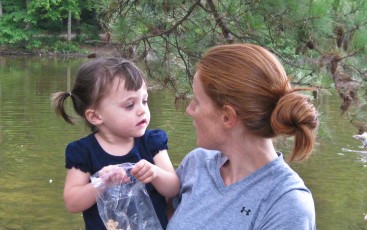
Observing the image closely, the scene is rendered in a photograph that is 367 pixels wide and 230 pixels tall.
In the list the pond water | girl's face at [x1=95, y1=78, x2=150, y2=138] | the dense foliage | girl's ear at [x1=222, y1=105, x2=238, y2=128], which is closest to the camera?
girl's ear at [x1=222, y1=105, x2=238, y2=128]

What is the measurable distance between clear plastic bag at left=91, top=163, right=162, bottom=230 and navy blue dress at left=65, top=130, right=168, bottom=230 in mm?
48

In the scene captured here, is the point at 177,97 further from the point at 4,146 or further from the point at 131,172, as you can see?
the point at 4,146

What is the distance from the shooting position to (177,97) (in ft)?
14.3

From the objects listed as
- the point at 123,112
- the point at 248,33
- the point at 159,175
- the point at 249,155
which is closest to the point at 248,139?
the point at 249,155

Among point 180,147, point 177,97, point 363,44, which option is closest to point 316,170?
point 180,147

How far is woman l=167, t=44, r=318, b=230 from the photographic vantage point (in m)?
1.72

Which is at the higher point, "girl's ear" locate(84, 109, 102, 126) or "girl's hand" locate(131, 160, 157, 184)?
"girl's ear" locate(84, 109, 102, 126)

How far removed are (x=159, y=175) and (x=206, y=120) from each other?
0.85 feet

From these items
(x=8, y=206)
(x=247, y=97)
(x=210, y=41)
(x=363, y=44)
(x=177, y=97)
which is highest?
(x=247, y=97)

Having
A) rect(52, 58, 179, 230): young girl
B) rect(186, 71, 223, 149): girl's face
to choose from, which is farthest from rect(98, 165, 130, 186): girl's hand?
rect(186, 71, 223, 149): girl's face

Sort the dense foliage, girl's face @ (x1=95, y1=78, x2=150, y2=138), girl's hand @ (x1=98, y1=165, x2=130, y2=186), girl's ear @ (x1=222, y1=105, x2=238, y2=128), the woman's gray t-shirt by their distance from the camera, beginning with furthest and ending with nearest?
the dense foliage
girl's face @ (x1=95, y1=78, x2=150, y2=138)
girl's hand @ (x1=98, y1=165, x2=130, y2=186)
girl's ear @ (x1=222, y1=105, x2=238, y2=128)
the woman's gray t-shirt

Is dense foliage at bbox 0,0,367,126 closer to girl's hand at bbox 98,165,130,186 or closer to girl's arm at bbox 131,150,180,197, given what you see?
girl's arm at bbox 131,150,180,197

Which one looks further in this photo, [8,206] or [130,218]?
[8,206]

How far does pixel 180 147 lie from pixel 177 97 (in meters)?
5.99
